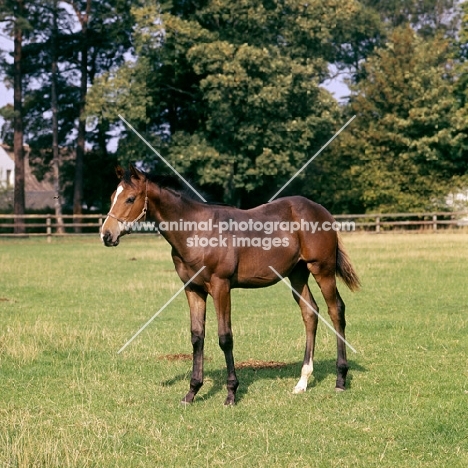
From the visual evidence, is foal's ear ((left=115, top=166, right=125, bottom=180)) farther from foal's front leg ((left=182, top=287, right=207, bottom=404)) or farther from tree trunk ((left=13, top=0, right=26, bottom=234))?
tree trunk ((left=13, top=0, right=26, bottom=234))

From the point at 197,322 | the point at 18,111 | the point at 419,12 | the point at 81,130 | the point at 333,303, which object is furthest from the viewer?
the point at 419,12

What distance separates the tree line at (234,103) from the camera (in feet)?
131

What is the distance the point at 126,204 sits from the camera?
24.1 ft

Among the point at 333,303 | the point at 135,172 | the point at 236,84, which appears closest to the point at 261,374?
the point at 333,303

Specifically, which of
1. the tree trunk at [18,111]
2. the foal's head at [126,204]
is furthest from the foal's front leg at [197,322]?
the tree trunk at [18,111]

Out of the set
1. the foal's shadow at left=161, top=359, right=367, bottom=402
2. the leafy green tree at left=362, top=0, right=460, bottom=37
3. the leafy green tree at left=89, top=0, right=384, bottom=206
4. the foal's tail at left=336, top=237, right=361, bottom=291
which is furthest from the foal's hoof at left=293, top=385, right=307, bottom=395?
the leafy green tree at left=362, top=0, right=460, bottom=37

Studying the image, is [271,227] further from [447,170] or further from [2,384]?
[447,170]

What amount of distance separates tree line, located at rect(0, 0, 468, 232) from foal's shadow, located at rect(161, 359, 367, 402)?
29118 millimetres

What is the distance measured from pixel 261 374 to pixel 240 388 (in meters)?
0.75

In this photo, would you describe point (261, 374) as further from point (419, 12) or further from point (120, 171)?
point (419, 12)

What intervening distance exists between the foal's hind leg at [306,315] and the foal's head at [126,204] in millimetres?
2158

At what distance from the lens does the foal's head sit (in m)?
7.22

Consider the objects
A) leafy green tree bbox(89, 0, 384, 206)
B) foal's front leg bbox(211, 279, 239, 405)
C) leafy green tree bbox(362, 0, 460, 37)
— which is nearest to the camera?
foal's front leg bbox(211, 279, 239, 405)

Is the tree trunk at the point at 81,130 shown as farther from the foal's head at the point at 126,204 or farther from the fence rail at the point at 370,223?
the foal's head at the point at 126,204
